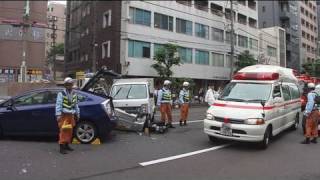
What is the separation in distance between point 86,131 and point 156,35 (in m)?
35.1

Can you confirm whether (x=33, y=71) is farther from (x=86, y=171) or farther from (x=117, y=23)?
(x=86, y=171)

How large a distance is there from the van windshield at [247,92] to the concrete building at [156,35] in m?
23.6

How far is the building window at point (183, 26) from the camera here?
163ft

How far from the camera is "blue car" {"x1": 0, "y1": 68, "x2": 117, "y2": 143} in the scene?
1162cm

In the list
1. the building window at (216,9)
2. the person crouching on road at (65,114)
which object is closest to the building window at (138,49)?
the building window at (216,9)

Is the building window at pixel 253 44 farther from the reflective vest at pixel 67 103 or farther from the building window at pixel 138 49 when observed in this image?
the reflective vest at pixel 67 103

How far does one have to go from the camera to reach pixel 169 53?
4284 cm

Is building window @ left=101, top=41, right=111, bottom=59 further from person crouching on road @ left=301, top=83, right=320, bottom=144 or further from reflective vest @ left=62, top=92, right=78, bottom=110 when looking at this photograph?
reflective vest @ left=62, top=92, right=78, bottom=110

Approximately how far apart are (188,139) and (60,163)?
5.03 metres

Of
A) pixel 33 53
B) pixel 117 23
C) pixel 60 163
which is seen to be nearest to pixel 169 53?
pixel 117 23

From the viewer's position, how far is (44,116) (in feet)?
38.0

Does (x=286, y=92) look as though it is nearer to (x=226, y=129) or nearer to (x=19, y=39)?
(x=226, y=129)

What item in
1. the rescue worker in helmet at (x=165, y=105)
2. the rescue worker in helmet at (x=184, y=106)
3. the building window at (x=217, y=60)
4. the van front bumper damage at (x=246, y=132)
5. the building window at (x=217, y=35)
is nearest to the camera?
the van front bumper damage at (x=246, y=132)

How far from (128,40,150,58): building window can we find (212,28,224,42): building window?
13934 mm
